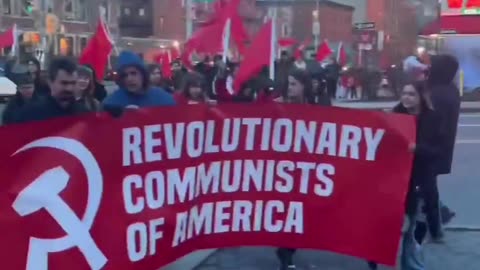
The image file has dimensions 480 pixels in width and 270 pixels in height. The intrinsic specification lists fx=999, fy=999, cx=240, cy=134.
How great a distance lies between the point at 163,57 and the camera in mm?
21719

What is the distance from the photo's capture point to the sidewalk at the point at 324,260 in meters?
7.38

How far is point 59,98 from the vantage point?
5766 millimetres

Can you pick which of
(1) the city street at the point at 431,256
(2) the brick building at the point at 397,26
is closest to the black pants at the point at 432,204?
(1) the city street at the point at 431,256

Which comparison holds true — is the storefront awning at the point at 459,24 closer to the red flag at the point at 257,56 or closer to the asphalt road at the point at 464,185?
the asphalt road at the point at 464,185

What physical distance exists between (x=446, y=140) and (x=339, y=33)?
65.5 meters

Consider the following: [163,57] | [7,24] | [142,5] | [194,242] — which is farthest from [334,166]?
[142,5]

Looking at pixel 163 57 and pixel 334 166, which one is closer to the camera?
pixel 334 166

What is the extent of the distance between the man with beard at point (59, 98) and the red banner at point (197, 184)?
0.60 meters

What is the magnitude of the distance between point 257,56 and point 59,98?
106 inches

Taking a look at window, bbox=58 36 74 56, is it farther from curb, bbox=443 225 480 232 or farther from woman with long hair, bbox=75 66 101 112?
woman with long hair, bbox=75 66 101 112

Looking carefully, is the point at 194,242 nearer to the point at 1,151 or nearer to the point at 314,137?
the point at 314,137

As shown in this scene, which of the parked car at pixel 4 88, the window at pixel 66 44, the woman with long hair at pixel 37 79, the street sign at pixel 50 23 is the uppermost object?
the woman with long hair at pixel 37 79

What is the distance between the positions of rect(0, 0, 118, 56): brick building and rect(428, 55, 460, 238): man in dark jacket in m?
44.6

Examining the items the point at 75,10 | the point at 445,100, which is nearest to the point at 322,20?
the point at 75,10
